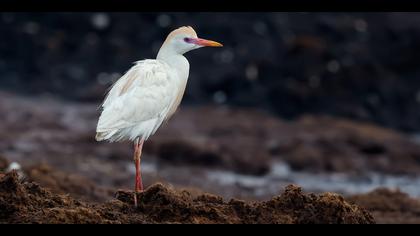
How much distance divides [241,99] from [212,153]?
5.87 m

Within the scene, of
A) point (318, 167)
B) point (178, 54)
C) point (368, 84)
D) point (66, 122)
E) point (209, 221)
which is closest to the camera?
point (209, 221)

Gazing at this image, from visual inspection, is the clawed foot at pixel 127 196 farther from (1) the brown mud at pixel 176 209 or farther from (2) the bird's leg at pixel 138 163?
(2) the bird's leg at pixel 138 163

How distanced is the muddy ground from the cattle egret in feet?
10.1

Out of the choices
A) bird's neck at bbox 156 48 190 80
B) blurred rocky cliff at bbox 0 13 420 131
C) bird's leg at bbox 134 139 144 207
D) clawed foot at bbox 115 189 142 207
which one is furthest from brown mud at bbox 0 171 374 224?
blurred rocky cliff at bbox 0 13 420 131

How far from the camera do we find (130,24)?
28.2m

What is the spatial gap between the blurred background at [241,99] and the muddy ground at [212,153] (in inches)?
1.8

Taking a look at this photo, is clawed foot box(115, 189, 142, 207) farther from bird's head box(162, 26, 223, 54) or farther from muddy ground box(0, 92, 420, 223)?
muddy ground box(0, 92, 420, 223)

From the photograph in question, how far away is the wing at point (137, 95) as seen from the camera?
8148 mm

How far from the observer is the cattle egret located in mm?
8188

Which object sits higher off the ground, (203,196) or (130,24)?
(130,24)

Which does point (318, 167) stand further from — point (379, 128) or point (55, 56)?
point (55, 56)

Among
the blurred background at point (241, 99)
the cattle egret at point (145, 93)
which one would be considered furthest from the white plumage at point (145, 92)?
the blurred background at point (241, 99)
